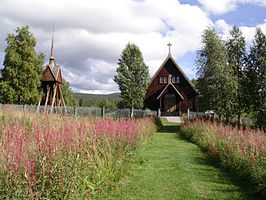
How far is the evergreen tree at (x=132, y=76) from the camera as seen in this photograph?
24.7 metres

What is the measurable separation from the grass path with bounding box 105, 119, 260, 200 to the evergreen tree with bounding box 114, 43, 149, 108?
1619cm

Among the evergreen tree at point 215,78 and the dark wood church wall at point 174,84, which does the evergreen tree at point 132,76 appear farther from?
the dark wood church wall at point 174,84

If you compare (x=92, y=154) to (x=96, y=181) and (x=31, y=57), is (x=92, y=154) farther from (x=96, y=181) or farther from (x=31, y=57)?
(x=31, y=57)

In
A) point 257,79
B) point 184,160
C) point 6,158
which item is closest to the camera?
point 6,158

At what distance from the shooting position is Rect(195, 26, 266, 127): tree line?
17766 mm

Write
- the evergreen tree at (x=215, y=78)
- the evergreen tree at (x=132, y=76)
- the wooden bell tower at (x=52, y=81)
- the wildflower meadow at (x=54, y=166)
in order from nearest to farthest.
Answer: the wildflower meadow at (x=54, y=166) → the evergreen tree at (x=215, y=78) → the evergreen tree at (x=132, y=76) → the wooden bell tower at (x=52, y=81)

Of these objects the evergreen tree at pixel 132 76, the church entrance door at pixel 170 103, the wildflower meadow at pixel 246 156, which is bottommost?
the wildflower meadow at pixel 246 156

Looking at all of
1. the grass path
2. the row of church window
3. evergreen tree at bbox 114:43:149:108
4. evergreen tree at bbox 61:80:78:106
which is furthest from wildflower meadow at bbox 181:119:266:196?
evergreen tree at bbox 61:80:78:106

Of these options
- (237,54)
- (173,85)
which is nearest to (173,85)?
(173,85)

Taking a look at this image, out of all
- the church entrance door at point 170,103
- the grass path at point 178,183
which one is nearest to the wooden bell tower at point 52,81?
the church entrance door at point 170,103

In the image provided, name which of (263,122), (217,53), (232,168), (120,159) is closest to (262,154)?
(232,168)

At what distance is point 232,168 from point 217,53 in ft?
45.4

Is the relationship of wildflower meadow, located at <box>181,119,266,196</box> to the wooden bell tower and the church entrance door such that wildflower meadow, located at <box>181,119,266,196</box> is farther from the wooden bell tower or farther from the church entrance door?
the church entrance door

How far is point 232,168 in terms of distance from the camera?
7484 millimetres
